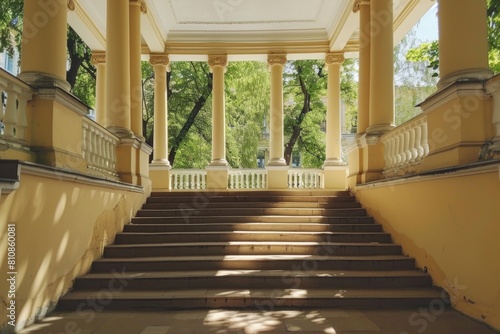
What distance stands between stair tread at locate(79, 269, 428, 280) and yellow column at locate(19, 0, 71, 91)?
2.75 metres

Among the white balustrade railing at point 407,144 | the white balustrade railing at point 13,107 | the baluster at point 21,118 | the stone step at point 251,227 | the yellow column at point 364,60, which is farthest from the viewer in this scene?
the yellow column at point 364,60

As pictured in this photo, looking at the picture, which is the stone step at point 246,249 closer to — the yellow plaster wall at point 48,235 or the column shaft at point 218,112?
the yellow plaster wall at point 48,235

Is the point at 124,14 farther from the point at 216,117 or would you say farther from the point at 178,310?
the point at 178,310

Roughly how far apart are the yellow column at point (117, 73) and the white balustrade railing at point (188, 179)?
5.51m

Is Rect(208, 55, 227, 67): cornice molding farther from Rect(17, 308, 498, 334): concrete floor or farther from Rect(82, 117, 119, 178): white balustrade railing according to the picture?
Rect(17, 308, 498, 334): concrete floor

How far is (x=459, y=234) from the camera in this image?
4742 mm

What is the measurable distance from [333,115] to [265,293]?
30.2 feet

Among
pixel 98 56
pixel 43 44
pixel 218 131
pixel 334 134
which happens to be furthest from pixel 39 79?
pixel 334 134

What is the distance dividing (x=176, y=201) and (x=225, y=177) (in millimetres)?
4197

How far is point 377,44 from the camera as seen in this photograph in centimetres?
832

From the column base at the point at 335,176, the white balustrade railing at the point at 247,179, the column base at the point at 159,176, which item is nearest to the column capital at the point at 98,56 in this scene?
Result: the column base at the point at 159,176

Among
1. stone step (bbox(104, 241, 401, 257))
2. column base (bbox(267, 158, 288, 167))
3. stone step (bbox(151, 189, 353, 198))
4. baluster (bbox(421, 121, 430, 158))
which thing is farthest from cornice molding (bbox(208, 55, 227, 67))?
baluster (bbox(421, 121, 430, 158))

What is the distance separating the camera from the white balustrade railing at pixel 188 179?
44.8ft

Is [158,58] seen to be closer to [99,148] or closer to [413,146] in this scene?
[99,148]
